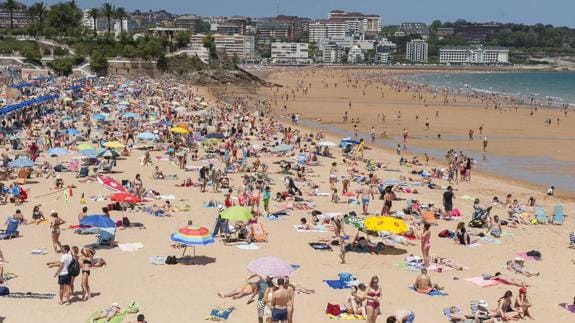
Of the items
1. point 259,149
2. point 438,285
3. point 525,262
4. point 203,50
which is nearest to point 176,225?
point 438,285

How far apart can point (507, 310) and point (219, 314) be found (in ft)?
14.1

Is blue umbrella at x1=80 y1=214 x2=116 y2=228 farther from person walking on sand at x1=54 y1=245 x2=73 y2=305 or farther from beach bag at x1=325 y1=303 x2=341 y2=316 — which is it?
beach bag at x1=325 y1=303 x2=341 y2=316

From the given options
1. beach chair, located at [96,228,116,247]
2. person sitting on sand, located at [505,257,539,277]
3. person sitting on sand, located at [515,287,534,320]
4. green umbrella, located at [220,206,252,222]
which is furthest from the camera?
green umbrella, located at [220,206,252,222]

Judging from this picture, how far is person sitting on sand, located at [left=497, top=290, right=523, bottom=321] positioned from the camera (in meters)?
10.1

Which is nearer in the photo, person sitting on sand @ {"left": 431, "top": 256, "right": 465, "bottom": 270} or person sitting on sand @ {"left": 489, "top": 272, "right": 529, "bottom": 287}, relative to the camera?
person sitting on sand @ {"left": 489, "top": 272, "right": 529, "bottom": 287}

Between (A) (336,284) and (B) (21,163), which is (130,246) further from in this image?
(B) (21,163)

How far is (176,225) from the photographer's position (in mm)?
15336

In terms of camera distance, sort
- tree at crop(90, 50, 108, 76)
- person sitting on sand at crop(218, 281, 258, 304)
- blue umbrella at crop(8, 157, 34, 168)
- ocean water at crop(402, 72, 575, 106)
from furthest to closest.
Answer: ocean water at crop(402, 72, 575, 106) → tree at crop(90, 50, 108, 76) → blue umbrella at crop(8, 157, 34, 168) → person sitting on sand at crop(218, 281, 258, 304)

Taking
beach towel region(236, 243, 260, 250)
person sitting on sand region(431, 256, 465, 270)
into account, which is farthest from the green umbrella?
person sitting on sand region(431, 256, 465, 270)

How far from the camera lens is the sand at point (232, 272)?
403 inches

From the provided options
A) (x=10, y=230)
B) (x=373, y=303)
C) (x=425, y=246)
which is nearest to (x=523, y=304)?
(x=373, y=303)

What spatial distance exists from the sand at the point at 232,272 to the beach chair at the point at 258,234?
185mm

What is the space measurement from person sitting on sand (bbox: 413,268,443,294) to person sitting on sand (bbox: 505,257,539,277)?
2115 millimetres

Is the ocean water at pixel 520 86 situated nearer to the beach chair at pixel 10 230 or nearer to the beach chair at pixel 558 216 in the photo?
the beach chair at pixel 558 216
